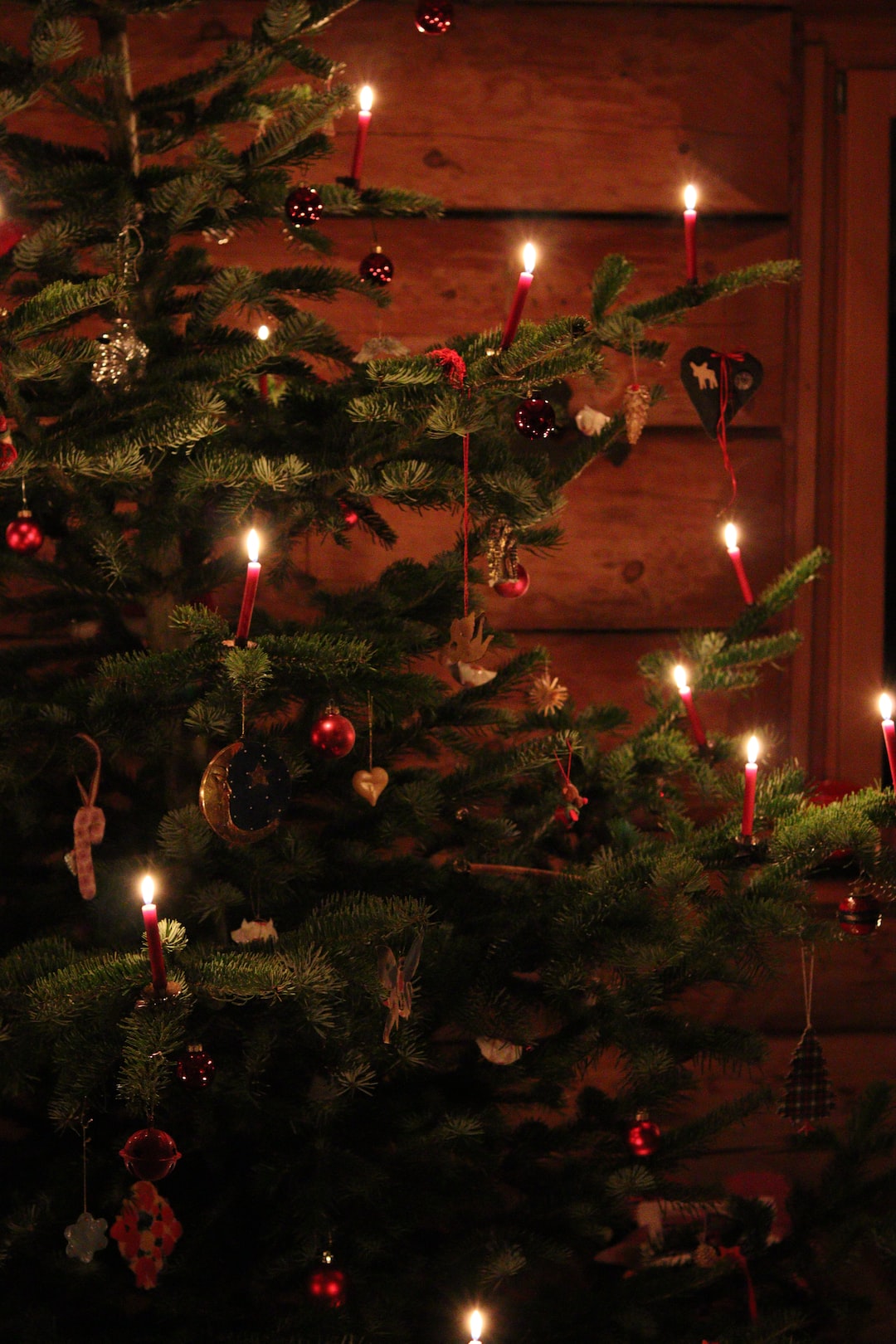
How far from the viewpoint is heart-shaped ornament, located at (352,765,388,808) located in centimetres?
156

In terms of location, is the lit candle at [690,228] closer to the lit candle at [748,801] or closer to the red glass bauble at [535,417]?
the red glass bauble at [535,417]

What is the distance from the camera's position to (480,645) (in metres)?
1.50

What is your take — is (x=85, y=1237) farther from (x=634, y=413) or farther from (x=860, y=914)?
(x=634, y=413)

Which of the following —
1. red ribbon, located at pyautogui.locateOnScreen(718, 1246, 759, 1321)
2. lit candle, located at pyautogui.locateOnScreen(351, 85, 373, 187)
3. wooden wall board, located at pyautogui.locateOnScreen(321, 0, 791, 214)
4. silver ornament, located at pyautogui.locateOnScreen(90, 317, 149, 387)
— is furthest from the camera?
wooden wall board, located at pyautogui.locateOnScreen(321, 0, 791, 214)

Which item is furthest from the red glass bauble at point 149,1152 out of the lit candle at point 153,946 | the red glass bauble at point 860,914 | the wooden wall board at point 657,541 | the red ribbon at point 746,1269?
the wooden wall board at point 657,541

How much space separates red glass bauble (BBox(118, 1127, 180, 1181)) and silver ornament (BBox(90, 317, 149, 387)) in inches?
30.8

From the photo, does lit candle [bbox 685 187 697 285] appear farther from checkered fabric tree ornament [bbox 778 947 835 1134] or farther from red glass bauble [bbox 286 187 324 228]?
checkered fabric tree ornament [bbox 778 947 835 1134]

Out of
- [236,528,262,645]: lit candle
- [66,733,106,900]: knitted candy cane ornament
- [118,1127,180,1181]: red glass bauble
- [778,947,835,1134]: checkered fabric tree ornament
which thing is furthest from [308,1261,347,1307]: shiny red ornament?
[236,528,262,645]: lit candle

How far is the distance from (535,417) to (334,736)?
0.41 m

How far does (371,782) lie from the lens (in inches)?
61.4

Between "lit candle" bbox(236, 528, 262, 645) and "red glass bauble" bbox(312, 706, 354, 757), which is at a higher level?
"lit candle" bbox(236, 528, 262, 645)

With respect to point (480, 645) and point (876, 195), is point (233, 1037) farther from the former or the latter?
point (876, 195)

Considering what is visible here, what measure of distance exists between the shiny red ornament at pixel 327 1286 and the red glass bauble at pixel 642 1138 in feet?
1.44

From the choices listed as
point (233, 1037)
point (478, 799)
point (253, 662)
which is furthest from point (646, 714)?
point (253, 662)
